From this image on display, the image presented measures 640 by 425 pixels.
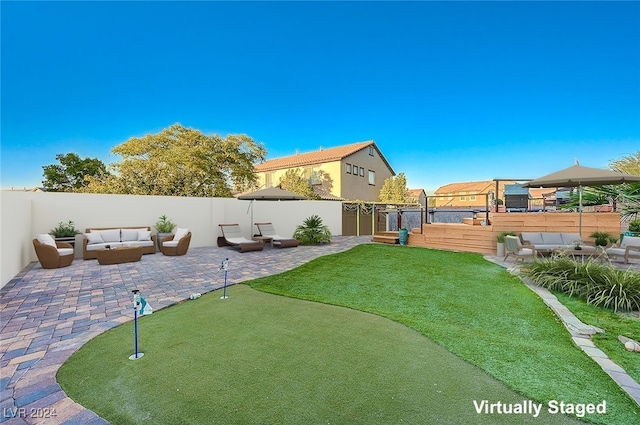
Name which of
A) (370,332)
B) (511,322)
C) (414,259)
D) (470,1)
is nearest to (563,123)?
(470,1)

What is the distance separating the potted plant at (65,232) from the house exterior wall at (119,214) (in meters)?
0.17

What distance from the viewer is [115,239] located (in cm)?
1048

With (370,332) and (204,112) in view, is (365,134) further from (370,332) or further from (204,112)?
(370,332)

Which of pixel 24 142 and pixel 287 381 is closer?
pixel 287 381

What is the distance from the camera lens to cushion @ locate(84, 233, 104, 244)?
32.3 ft

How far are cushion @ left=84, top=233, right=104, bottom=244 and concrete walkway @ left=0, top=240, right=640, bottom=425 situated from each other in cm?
79

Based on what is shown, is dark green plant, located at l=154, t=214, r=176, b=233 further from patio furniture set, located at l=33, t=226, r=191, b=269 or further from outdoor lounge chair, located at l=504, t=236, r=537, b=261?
outdoor lounge chair, located at l=504, t=236, r=537, b=261

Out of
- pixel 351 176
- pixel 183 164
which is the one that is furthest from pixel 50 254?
pixel 351 176

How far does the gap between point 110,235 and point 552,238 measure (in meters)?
14.9

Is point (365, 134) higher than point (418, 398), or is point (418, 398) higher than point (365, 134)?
point (365, 134)

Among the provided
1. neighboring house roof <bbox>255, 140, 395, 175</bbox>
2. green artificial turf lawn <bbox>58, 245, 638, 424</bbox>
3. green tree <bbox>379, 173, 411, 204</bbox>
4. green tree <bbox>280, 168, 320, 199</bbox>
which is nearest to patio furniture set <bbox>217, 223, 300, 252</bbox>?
green artificial turf lawn <bbox>58, 245, 638, 424</bbox>

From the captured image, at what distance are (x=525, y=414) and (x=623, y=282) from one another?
15.1 ft

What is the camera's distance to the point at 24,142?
1334 cm

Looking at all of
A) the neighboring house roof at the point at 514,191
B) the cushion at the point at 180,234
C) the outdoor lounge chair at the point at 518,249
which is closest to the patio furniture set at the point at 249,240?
the cushion at the point at 180,234
